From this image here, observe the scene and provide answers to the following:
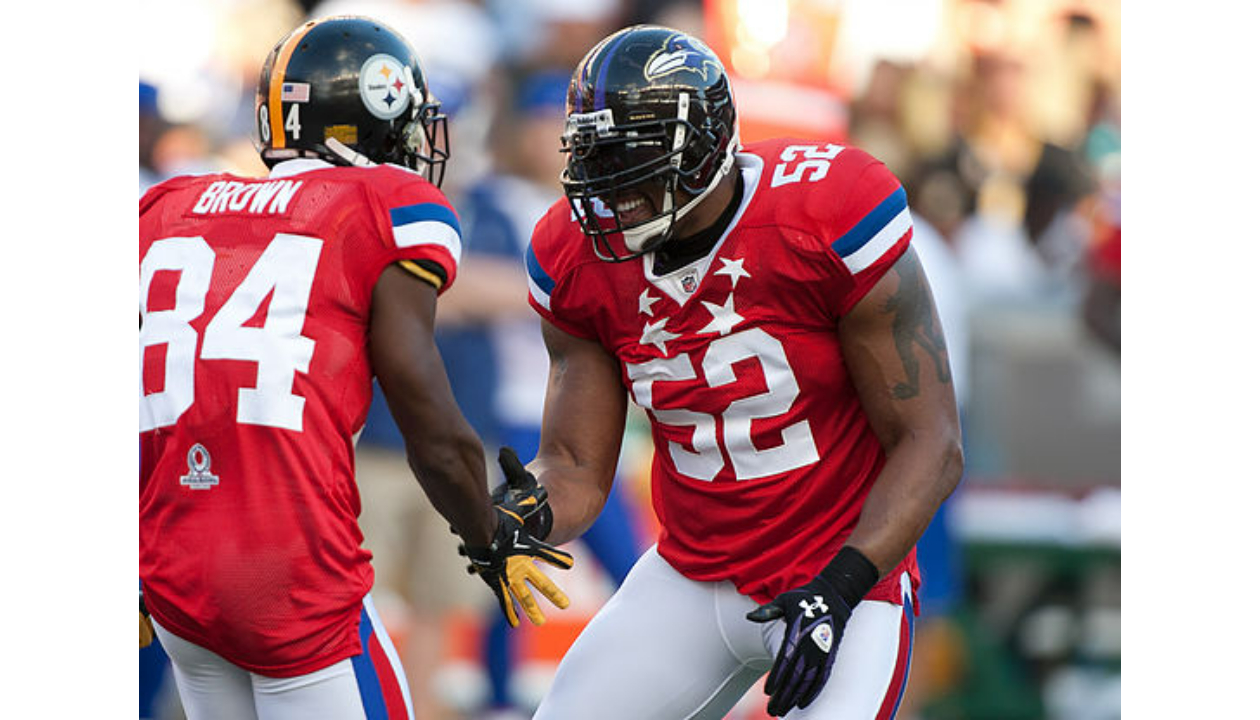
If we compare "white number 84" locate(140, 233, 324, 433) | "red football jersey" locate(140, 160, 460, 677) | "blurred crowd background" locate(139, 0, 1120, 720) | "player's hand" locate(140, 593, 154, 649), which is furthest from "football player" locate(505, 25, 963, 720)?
"blurred crowd background" locate(139, 0, 1120, 720)

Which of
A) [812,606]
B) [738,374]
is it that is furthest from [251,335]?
[812,606]

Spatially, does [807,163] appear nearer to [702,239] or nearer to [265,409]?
[702,239]

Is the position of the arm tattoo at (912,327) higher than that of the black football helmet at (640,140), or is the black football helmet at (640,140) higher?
the black football helmet at (640,140)

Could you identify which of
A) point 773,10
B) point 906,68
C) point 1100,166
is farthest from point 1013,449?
point 773,10

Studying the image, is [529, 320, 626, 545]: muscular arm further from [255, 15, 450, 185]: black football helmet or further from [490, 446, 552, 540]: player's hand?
[255, 15, 450, 185]: black football helmet

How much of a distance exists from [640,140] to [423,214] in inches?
17.2

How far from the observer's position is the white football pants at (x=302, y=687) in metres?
2.83

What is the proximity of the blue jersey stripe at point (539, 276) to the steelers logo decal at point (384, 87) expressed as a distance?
40 centimetres

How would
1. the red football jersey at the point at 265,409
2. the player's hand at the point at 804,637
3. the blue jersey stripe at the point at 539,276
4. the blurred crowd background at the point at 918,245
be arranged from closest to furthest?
the player's hand at the point at 804,637, the red football jersey at the point at 265,409, the blue jersey stripe at the point at 539,276, the blurred crowd background at the point at 918,245

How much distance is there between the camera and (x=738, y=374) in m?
2.92

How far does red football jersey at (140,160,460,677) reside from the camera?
109 inches

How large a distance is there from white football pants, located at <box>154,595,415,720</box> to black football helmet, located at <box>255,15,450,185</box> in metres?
0.92

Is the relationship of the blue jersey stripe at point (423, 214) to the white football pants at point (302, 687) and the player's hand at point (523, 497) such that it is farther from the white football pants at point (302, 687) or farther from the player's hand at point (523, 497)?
the white football pants at point (302, 687)

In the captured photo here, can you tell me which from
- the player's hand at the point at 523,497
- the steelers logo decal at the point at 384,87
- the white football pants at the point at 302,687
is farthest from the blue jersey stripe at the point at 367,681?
the steelers logo decal at the point at 384,87
